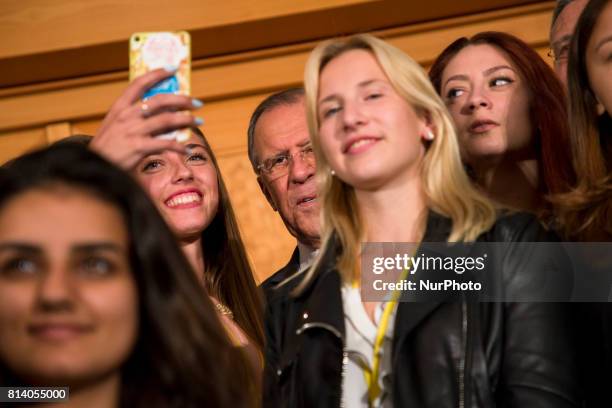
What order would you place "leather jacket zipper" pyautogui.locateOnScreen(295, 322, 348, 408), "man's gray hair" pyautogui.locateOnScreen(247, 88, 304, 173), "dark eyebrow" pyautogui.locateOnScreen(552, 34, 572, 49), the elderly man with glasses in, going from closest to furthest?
1. "leather jacket zipper" pyautogui.locateOnScreen(295, 322, 348, 408)
2. "dark eyebrow" pyautogui.locateOnScreen(552, 34, 572, 49)
3. the elderly man with glasses
4. "man's gray hair" pyautogui.locateOnScreen(247, 88, 304, 173)

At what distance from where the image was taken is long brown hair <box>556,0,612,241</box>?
1921 mm

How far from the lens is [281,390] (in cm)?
189

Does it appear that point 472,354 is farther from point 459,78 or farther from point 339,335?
point 459,78

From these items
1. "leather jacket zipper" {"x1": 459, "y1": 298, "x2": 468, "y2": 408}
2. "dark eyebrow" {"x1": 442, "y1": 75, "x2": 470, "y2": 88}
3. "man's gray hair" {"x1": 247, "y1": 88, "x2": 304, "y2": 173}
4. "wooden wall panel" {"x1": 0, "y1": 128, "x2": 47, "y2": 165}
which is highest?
"wooden wall panel" {"x1": 0, "y1": 128, "x2": 47, "y2": 165}

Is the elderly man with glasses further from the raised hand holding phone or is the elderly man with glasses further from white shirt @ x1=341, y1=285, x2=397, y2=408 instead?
the raised hand holding phone

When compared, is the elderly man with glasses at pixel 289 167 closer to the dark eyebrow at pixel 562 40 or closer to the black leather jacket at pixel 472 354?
the dark eyebrow at pixel 562 40

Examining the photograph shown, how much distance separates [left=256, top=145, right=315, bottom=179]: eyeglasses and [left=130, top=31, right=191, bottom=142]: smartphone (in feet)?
2.72

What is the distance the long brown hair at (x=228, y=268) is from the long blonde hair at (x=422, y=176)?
25.2 inches

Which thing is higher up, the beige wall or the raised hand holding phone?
the beige wall

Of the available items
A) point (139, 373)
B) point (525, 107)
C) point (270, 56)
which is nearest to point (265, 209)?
point (270, 56)

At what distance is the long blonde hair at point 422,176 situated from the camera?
1.85 m

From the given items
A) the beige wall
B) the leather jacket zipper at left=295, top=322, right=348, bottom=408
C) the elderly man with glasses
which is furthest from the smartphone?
the beige wall

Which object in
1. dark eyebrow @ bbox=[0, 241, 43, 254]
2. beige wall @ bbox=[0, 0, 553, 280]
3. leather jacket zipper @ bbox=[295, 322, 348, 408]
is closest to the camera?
dark eyebrow @ bbox=[0, 241, 43, 254]

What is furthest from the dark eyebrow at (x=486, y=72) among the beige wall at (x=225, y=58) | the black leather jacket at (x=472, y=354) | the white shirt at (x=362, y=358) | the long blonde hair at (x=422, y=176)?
the beige wall at (x=225, y=58)
